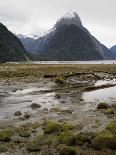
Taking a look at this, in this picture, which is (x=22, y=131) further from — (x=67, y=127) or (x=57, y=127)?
(x=67, y=127)

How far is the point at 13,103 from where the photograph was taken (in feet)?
108

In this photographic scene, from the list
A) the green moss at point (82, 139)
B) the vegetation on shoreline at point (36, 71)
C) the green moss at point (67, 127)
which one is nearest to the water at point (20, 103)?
the green moss at point (67, 127)

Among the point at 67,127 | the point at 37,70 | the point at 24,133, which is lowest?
the point at 37,70

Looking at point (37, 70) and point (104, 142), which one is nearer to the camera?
point (104, 142)

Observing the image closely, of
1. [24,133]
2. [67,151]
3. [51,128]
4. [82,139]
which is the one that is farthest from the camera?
[51,128]

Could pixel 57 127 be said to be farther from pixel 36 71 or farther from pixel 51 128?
pixel 36 71

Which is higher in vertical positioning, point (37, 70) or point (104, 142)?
point (104, 142)

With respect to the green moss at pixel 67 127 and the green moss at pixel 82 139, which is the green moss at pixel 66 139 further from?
the green moss at pixel 67 127

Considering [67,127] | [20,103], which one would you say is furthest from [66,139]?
[20,103]

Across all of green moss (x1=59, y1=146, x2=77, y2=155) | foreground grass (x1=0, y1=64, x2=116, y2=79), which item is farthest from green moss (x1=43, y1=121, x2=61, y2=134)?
foreground grass (x1=0, y1=64, x2=116, y2=79)

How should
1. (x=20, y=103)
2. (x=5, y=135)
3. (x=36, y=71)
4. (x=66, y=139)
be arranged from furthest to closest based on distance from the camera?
(x=36, y=71) < (x=20, y=103) < (x=5, y=135) < (x=66, y=139)

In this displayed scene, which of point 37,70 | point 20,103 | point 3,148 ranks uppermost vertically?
point 3,148

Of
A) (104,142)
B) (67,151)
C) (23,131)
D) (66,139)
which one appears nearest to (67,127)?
(23,131)

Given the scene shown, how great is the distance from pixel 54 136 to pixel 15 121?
5314 mm
